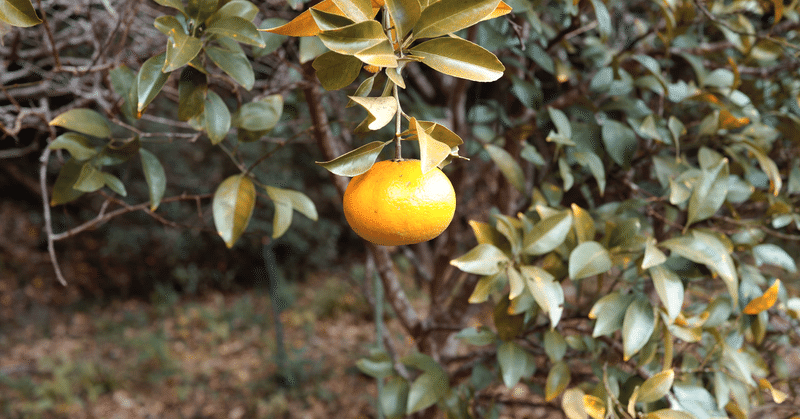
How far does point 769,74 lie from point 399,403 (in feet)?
3.97

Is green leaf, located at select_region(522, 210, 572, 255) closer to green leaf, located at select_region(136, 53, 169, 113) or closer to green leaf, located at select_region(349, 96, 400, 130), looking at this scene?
green leaf, located at select_region(349, 96, 400, 130)

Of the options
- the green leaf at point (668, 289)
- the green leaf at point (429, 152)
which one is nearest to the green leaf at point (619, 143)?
the green leaf at point (668, 289)

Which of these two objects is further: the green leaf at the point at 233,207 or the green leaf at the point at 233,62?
the green leaf at the point at 233,207

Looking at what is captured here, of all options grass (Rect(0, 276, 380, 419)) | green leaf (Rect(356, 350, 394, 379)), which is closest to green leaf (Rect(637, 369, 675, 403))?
green leaf (Rect(356, 350, 394, 379))

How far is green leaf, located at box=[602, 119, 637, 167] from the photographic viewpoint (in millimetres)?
875

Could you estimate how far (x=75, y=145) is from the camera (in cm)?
72

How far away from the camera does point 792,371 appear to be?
1901 millimetres

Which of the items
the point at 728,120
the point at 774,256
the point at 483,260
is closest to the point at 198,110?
the point at 483,260

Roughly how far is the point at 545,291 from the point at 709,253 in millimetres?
275

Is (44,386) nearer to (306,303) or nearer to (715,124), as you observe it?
(306,303)

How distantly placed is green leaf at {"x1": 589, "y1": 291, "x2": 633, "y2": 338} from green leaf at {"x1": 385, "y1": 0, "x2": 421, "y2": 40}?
1.92ft

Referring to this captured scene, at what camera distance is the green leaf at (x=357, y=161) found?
392mm

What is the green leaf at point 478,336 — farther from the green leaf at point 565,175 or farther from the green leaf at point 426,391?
the green leaf at point 565,175

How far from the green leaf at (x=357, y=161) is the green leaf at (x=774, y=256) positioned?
89cm
